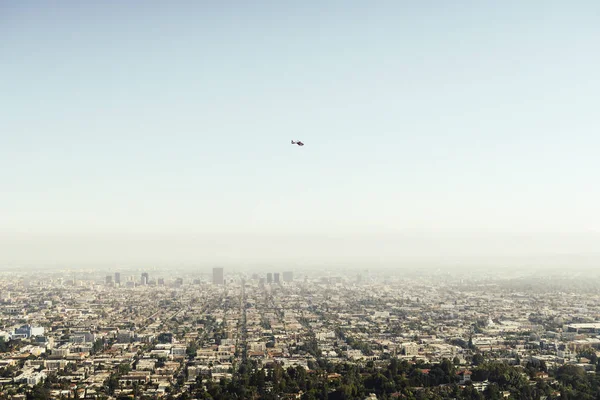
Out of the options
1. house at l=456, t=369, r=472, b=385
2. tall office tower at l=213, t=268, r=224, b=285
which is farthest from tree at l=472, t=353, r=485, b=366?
tall office tower at l=213, t=268, r=224, b=285

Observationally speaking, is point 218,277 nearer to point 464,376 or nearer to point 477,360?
point 477,360

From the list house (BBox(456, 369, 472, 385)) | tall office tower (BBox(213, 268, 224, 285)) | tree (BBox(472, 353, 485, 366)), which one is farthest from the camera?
tall office tower (BBox(213, 268, 224, 285))

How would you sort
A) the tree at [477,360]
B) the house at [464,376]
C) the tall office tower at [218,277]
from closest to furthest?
the house at [464,376], the tree at [477,360], the tall office tower at [218,277]

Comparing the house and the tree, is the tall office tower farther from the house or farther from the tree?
the house

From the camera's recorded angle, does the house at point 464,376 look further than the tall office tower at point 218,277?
No

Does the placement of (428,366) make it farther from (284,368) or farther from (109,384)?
(109,384)

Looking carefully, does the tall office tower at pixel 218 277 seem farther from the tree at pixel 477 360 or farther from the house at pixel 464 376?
the house at pixel 464 376

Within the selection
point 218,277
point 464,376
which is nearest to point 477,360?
point 464,376

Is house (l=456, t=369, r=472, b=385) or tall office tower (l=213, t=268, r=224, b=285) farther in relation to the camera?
tall office tower (l=213, t=268, r=224, b=285)

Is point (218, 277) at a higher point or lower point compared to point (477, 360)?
higher

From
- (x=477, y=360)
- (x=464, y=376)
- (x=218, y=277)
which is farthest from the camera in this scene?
(x=218, y=277)

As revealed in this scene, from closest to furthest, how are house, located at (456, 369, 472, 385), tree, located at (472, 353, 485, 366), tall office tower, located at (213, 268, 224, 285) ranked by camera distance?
house, located at (456, 369, 472, 385)
tree, located at (472, 353, 485, 366)
tall office tower, located at (213, 268, 224, 285)

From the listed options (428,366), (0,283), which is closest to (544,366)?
(428,366)

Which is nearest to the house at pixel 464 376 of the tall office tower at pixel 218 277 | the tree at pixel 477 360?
the tree at pixel 477 360
